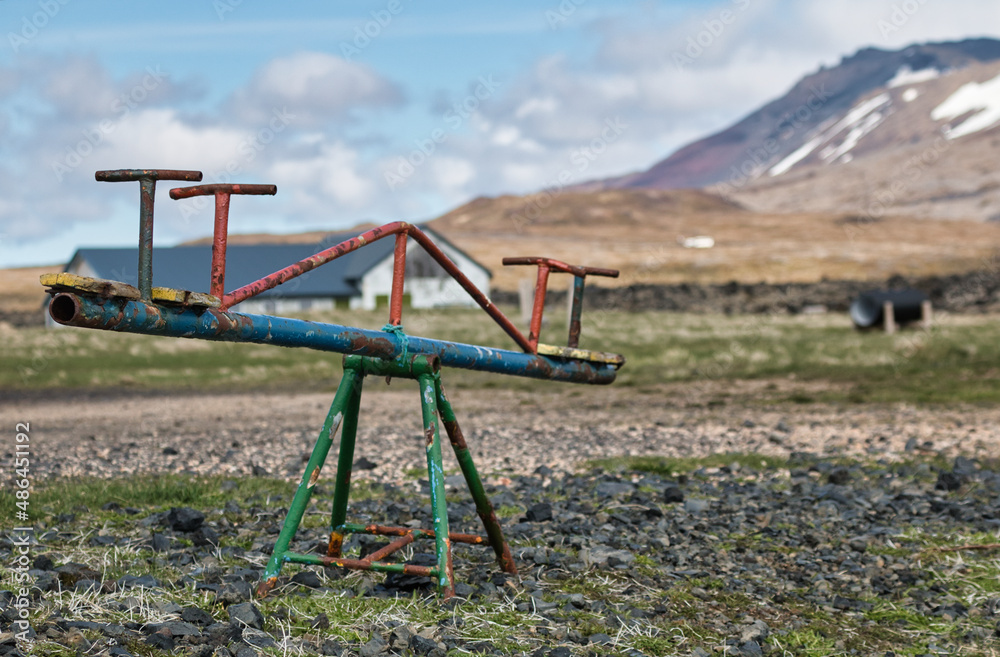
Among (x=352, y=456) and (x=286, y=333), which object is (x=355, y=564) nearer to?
(x=352, y=456)

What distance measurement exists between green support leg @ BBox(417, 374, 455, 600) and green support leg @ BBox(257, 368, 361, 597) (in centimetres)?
55

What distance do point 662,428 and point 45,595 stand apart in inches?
570

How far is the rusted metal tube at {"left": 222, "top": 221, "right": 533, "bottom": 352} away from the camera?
586 cm

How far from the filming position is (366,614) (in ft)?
22.7

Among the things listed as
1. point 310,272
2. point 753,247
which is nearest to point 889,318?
point 310,272

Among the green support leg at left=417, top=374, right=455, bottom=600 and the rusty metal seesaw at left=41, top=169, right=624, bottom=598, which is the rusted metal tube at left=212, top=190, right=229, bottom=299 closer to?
the rusty metal seesaw at left=41, top=169, right=624, bottom=598

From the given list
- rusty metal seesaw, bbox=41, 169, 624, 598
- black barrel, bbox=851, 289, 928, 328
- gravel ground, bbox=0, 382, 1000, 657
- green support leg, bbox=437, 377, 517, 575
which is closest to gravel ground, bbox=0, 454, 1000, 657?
gravel ground, bbox=0, 382, 1000, 657

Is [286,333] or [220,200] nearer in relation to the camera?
[220,200]

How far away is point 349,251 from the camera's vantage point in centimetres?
643

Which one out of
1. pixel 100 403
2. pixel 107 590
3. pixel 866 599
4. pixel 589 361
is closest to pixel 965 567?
pixel 866 599

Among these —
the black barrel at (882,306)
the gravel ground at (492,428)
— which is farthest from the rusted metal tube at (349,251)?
the black barrel at (882,306)

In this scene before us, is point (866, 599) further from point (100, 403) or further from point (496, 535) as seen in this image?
point (100, 403)

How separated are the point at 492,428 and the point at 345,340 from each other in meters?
13.7

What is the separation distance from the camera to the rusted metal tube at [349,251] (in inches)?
231
